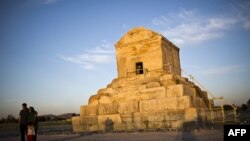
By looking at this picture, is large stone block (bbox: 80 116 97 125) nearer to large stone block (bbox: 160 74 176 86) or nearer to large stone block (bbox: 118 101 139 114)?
large stone block (bbox: 118 101 139 114)

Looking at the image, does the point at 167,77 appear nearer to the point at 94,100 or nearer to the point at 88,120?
the point at 94,100

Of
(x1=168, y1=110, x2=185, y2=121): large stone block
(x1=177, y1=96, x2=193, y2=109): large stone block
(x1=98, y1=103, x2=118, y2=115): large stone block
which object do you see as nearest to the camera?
(x1=168, y1=110, x2=185, y2=121): large stone block

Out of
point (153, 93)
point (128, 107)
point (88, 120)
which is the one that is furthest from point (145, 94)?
point (88, 120)

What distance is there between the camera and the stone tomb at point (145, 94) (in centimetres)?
1160

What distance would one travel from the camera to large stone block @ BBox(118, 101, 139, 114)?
41.5 ft

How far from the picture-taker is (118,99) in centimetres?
1362

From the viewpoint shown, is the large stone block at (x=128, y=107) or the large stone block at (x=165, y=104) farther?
the large stone block at (x=128, y=107)

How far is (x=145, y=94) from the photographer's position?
12.9m

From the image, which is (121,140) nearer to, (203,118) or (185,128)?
(185,128)

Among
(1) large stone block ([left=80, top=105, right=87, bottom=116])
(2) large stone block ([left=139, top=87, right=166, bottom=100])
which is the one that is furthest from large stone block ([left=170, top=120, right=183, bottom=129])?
(1) large stone block ([left=80, top=105, right=87, bottom=116])

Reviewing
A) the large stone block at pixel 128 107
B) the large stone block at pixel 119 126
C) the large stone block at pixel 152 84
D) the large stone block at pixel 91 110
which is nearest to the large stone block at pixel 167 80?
the large stone block at pixel 152 84

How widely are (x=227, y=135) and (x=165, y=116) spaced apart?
702 cm

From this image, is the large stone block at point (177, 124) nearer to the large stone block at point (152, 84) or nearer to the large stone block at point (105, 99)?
the large stone block at point (152, 84)

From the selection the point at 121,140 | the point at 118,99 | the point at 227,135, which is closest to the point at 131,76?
the point at 118,99
